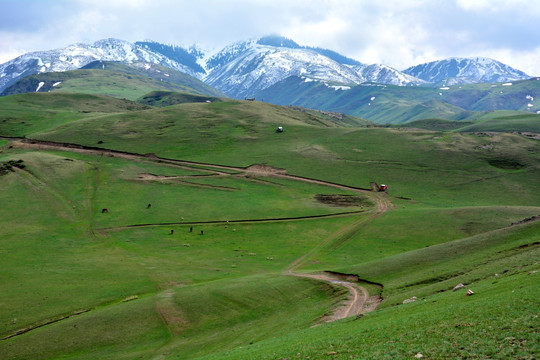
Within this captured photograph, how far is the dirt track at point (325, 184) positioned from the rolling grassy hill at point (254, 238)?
38.5 inches

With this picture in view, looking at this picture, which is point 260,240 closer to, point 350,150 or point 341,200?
point 341,200

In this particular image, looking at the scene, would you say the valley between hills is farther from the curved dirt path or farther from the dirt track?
the dirt track

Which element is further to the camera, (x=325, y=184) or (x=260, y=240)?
(x=325, y=184)

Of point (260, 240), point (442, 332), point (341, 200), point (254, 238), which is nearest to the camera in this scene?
point (442, 332)

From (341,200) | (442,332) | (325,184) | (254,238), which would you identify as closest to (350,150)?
(325,184)

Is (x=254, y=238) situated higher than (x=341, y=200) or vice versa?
(x=341, y=200)

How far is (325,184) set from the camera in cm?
12594

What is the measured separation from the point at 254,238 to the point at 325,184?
4329 cm

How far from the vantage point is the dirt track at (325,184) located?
46219 mm

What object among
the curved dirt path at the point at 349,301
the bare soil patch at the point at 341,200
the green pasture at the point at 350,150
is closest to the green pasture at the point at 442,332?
the curved dirt path at the point at 349,301

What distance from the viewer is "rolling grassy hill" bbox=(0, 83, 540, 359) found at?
111 ft

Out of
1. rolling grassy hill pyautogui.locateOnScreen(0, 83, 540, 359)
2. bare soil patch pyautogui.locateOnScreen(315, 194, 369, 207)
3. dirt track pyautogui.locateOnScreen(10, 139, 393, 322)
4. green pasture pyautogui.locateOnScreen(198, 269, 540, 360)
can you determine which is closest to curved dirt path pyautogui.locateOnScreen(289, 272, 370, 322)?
dirt track pyautogui.locateOnScreen(10, 139, 393, 322)

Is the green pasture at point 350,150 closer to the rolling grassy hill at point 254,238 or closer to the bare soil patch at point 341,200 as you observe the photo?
the rolling grassy hill at point 254,238

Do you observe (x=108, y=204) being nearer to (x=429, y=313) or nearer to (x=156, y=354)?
(x=156, y=354)
